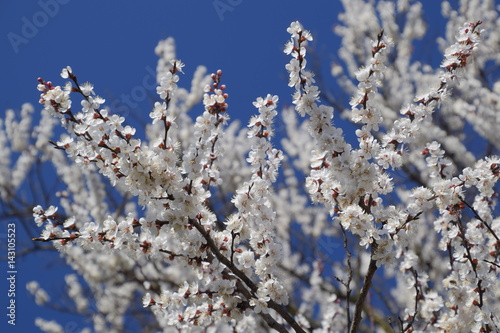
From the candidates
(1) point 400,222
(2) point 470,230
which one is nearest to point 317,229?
(2) point 470,230

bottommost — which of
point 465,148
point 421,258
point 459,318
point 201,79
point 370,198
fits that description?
point 459,318

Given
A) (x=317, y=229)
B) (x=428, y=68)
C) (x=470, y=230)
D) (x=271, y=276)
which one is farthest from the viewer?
(x=317, y=229)

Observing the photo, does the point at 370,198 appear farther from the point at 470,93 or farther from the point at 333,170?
the point at 470,93

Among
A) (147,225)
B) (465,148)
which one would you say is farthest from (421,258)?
(147,225)

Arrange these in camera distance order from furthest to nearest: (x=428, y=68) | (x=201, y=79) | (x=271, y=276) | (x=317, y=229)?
(x=317, y=229), (x=201, y=79), (x=428, y=68), (x=271, y=276)

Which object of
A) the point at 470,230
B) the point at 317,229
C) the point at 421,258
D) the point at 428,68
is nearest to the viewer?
the point at 470,230

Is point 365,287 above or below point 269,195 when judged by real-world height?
below

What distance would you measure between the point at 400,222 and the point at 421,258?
4.38 m

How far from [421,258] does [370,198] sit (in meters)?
4.37

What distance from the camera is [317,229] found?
10.4 metres

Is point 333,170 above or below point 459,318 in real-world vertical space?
above

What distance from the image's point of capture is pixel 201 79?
9.66 meters

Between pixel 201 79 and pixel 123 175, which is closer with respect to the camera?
pixel 123 175

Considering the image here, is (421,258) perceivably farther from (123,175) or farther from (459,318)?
(123,175)
